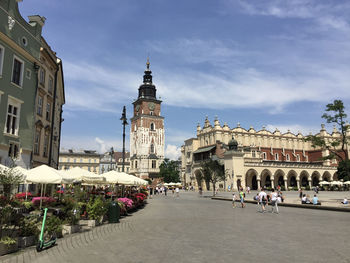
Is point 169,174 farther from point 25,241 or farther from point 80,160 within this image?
point 25,241

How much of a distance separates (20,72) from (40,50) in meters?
3.74

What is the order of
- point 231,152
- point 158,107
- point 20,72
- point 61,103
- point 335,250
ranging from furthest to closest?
point 158,107, point 231,152, point 61,103, point 20,72, point 335,250

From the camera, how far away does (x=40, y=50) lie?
22.6 m

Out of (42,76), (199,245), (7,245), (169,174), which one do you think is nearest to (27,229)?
(7,245)

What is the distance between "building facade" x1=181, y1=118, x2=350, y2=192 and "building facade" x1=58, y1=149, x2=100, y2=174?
1429 inches

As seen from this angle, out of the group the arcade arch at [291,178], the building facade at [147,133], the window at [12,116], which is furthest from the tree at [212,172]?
the building facade at [147,133]

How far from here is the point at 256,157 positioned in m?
61.6

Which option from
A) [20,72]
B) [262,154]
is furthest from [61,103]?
[262,154]

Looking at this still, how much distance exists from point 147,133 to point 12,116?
237ft

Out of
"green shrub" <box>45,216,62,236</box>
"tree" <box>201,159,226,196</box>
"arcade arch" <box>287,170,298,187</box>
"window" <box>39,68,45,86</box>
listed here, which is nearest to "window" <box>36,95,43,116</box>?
"window" <box>39,68,45,86</box>

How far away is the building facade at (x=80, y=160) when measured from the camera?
95.4 meters

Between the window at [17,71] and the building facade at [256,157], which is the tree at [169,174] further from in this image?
the window at [17,71]

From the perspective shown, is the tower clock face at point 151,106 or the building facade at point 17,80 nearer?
the building facade at point 17,80

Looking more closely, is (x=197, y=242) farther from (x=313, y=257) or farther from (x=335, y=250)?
(x=335, y=250)
